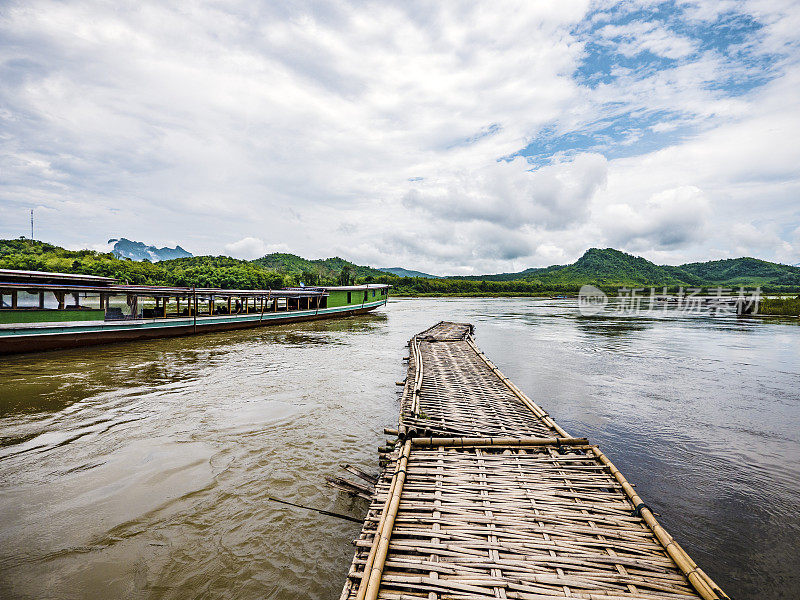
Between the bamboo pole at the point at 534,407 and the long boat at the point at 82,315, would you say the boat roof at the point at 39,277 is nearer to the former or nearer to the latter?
the long boat at the point at 82,315

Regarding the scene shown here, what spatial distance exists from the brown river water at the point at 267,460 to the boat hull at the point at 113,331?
970 mm

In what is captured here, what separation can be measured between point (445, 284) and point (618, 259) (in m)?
114

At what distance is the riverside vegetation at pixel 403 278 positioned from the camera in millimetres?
57781

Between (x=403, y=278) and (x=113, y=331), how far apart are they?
119518 millimetres

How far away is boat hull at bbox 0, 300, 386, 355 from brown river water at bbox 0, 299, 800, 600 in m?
0.97

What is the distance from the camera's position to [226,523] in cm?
564

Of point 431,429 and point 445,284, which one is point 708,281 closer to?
point 445,284

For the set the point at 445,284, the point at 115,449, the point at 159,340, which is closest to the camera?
the point at 115,449

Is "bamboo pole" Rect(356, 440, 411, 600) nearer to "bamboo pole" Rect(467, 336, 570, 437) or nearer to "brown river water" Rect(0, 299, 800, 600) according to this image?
"brown river water" Rect(0, 299, 800, 600)

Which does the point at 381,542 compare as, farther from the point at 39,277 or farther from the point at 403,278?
the point at 403,278

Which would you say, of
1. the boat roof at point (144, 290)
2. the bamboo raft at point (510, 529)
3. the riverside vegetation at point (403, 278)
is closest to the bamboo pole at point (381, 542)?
the bamboo raft at point (510, 529)

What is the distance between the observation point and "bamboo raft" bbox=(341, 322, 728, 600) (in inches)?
141

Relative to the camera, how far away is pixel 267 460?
7633 millimetres

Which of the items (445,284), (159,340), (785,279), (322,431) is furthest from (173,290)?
(785,279)
